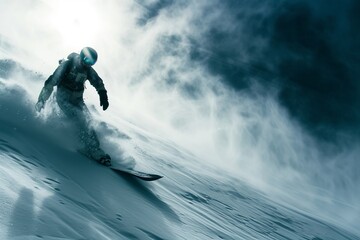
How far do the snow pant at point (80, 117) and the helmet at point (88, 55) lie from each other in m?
0.97

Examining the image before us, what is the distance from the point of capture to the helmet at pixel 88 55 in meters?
9.38

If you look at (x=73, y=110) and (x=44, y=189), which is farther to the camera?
(x=73, y=110)

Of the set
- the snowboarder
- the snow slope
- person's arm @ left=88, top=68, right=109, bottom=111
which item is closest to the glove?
the snowboarder

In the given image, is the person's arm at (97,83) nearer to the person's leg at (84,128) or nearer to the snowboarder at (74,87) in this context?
the snowboarder at (74,87)

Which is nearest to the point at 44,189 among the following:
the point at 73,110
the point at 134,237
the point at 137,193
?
the point at 134,237

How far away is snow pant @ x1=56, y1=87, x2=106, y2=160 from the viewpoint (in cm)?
880

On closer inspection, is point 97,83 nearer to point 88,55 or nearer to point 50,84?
point 88,55

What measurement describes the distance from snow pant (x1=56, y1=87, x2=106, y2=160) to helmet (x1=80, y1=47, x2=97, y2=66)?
973mm

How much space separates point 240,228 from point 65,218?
6.52 metres

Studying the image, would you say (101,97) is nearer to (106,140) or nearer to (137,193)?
(106,140)

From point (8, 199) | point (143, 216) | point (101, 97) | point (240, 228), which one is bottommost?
point (8, 199)

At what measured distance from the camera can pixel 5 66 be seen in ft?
51.3

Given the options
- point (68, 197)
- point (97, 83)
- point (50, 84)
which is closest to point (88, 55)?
point (97, 83)

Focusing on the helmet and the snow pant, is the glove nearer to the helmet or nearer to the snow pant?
the snow pant
